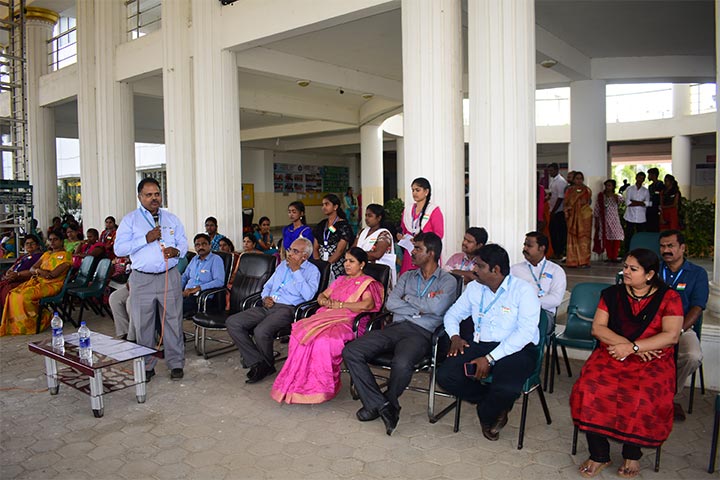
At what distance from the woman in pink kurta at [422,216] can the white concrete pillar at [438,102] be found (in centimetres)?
23

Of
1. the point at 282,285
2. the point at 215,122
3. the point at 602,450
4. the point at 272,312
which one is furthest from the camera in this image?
the point at 215,122

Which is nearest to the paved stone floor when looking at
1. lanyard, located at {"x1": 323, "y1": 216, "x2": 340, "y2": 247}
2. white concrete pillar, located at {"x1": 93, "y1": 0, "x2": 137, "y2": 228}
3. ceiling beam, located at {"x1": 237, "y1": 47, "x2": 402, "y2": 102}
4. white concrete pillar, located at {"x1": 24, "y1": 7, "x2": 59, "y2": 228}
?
lanyard, located at {"x1": 323, "y1": 216, "x2": 340, "y2": 247}

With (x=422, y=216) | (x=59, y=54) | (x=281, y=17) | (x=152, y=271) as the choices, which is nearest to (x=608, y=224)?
(x=422, y=216)

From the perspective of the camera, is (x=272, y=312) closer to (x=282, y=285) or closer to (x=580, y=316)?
(x=282, y=285)

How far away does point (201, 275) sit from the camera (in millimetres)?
5891

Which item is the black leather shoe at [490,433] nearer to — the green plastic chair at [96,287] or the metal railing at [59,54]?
the green plastic chair at [96,287]

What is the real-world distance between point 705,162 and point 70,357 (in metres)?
19.7

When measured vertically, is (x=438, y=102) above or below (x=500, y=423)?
above

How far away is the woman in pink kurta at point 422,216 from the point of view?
5273 millimetres

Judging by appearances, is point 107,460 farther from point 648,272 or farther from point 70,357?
point 648,272

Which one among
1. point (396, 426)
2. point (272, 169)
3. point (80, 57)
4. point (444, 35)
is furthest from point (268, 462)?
point (272, 169)

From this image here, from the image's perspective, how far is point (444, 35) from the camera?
551cm

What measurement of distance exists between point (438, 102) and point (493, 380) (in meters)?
3.06

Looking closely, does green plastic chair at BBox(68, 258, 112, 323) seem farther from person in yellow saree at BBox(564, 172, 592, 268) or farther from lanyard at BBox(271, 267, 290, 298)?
person in yellow saree at BBox(564, 172, 592, 268)
